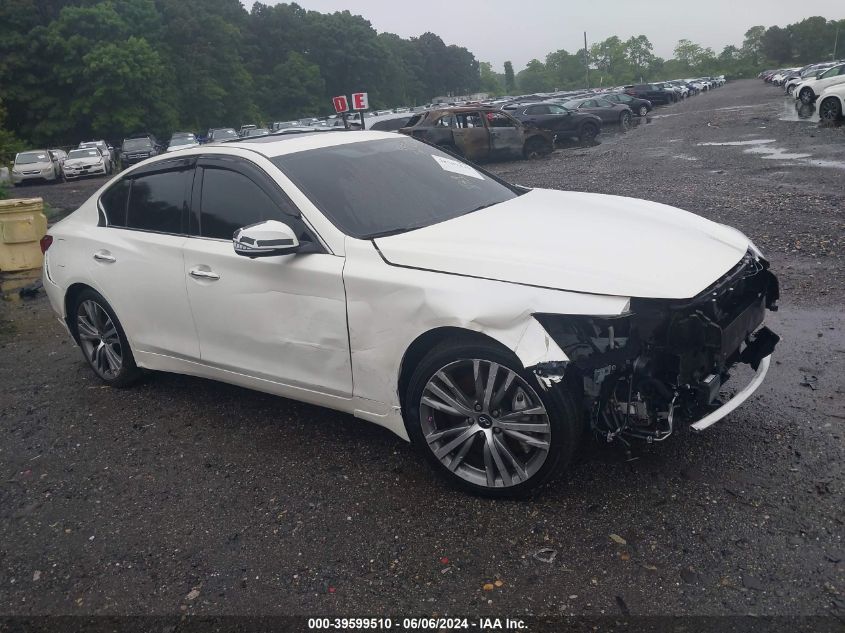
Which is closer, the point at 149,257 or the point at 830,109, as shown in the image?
the point at 149,257

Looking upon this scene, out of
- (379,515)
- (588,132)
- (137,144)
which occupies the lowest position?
(379,515)

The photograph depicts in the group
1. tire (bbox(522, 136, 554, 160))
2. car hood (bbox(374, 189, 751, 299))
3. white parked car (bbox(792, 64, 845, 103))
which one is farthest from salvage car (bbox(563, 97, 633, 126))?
car hood (bbox(374, 189, 751, 299))

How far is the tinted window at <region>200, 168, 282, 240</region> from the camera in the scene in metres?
4.04

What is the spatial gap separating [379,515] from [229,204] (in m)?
2.01

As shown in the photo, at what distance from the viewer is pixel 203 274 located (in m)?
4.18

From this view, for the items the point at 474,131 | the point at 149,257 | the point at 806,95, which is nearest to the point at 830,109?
the point at 806,95

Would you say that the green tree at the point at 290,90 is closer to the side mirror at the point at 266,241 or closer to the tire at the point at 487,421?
the side mirror at the point at 266,241

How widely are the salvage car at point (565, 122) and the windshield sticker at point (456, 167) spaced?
2037cm

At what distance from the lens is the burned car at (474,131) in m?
18.9

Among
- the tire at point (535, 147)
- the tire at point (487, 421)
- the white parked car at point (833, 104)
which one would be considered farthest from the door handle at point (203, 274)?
the white parked car at point (833, 104)

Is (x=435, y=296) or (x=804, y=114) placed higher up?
(x=435, y=296)

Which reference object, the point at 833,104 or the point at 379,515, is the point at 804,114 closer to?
the point at 833,104

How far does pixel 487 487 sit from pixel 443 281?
38.2 inches

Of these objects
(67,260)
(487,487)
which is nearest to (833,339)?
(487,487)
